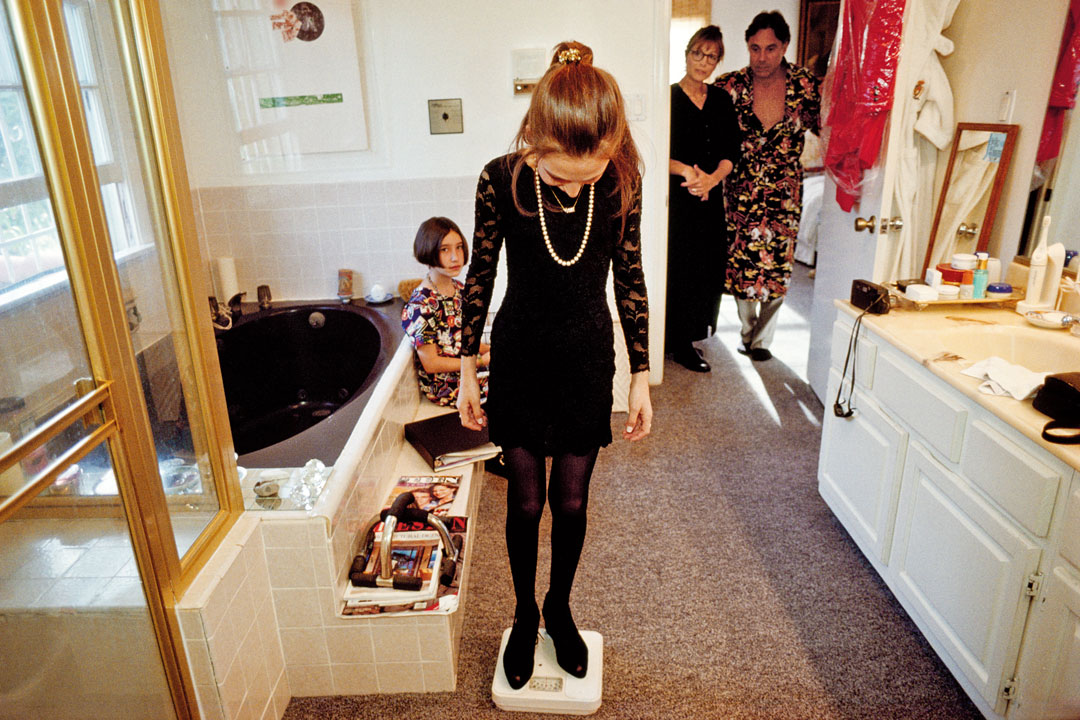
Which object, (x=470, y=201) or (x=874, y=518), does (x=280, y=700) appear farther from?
(x=470, y=201)

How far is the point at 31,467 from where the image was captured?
0.93 meters

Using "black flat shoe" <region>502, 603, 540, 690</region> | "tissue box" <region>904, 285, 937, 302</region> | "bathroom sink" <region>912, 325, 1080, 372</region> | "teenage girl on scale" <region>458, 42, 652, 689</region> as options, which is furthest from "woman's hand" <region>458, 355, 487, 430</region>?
"tissue box" <region>904, 285, 937, 302</region>

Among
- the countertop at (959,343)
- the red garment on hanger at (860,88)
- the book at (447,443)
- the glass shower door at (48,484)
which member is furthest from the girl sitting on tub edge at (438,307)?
the red garment on hanger at (860,88)

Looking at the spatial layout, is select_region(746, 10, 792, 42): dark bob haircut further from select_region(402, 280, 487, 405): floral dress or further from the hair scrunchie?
the hair scrunchie

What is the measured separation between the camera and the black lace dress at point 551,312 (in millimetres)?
1363

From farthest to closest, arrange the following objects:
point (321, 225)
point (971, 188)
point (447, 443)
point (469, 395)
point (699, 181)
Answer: point (699, 181) < point (321, 225) < point (971, 188) < point (447, 443) < point (469, 395)

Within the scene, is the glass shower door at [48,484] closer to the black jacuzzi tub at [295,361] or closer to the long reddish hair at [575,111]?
the long reddish hair at [575,111]

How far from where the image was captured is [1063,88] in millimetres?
1877

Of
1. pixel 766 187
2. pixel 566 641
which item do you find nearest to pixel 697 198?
pixel 766 187

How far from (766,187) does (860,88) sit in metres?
0.84

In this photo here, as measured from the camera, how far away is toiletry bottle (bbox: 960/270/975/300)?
197cm

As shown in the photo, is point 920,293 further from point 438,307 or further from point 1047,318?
point 438,307

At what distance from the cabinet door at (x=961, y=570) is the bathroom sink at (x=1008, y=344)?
0.83 ft

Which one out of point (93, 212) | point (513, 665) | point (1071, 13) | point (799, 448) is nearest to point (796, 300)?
point (799, 448)
